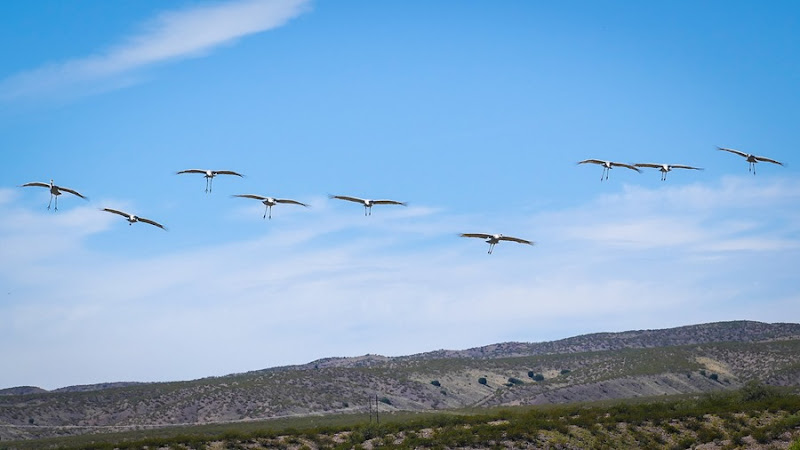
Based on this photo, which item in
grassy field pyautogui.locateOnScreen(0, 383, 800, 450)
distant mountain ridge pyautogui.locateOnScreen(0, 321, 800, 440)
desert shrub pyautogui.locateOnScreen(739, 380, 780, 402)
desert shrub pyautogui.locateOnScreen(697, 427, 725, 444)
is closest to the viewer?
desert shrub pyautogui.locateOnScreen(697, 427, 725, 444)

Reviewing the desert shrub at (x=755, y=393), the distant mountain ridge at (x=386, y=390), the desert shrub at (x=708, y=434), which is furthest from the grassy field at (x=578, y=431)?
the distant mountain ridge at (x=386, y=390)

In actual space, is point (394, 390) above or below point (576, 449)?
above

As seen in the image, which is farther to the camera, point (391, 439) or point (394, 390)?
point (394, 390)

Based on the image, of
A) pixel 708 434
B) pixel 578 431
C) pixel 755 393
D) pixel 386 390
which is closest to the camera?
pixel 708 434

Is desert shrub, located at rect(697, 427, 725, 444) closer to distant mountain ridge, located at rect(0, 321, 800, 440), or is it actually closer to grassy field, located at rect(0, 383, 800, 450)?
grassy field, located at rect(0, 383, 800, 450)

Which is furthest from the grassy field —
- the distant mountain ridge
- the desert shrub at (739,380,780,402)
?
the distant mountain ridge

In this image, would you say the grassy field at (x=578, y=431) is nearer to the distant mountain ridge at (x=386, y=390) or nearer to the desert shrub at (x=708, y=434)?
the desert shrub at (x=708, y=434)

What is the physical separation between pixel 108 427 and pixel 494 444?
7841 centimetres

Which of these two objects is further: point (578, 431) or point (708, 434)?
point (578, 431)

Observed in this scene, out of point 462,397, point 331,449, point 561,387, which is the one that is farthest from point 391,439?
point 462,397

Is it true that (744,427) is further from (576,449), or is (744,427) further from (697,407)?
(576,449)

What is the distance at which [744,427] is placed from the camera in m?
82.4

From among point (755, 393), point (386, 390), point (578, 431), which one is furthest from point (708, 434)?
point (386, 390)

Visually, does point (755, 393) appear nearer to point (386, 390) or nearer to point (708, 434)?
point (708, 434)
